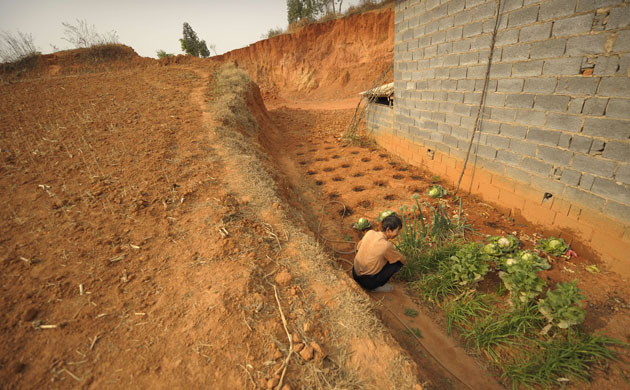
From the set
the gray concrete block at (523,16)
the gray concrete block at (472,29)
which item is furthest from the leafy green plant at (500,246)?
the gray concrete block at (472,29)

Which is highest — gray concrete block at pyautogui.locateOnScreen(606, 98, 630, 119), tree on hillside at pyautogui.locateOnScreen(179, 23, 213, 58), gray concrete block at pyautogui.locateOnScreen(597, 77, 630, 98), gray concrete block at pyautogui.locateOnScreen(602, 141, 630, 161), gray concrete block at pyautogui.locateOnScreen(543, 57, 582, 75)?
tree on hillside at pyautogui.locateOnScreen(179, 23, 213, 58)

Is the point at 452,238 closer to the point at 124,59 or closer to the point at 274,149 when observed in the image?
the point at 274,149

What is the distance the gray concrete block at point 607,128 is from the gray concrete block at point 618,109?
0.06 metres

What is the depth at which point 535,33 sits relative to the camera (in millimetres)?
3539

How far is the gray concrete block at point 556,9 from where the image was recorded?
10.3ft

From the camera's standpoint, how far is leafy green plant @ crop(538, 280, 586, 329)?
2.24 m

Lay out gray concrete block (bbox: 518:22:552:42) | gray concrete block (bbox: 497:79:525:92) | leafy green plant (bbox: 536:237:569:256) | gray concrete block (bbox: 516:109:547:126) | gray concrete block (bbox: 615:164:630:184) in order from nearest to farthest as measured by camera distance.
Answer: gray concrete block (bbox: 615:164:630:184) → gray concrete block (bbox: 518:22:552:42) → leafy green plant (bbox: 536:237:569:256) → gray concrete block (bbox: 516:109:547:126) → gray concrete block (bbox: 497:79:525:92)

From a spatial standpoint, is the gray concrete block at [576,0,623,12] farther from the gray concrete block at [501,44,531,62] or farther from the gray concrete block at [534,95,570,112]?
the gray concrete block at [534,95,570,112]

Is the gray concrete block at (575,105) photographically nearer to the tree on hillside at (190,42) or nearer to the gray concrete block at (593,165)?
the gray concrete block at (593,165)

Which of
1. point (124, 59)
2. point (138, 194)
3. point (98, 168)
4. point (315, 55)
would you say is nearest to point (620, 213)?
point (138, 194)

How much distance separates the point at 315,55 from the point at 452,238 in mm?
18312

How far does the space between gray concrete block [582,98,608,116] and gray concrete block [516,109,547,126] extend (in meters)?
0.47

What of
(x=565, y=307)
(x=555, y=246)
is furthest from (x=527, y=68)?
(x=565, y=307)

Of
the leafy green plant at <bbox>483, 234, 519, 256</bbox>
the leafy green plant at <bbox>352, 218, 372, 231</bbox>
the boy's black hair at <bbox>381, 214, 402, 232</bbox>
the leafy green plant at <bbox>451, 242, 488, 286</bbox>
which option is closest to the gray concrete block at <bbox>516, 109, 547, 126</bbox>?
the leafy green plant at <bbox>483, 234, 519, 256</bbox>
